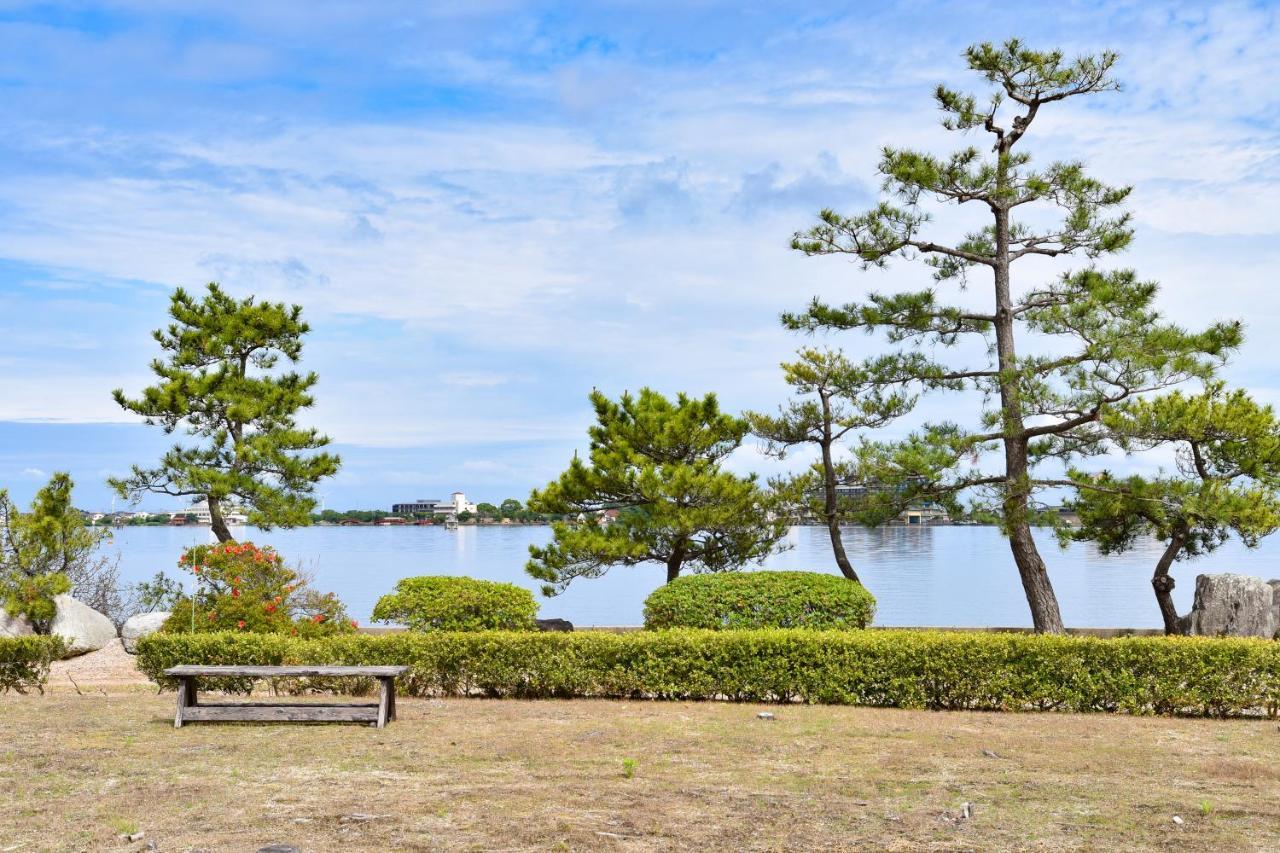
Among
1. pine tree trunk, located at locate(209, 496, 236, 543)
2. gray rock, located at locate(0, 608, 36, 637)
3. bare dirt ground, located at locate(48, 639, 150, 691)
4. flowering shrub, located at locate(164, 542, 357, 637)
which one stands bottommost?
bare dirt ground, located at locate(48, 639, 150, 691)

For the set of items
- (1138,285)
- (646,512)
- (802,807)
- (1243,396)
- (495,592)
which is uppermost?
(1138,285)

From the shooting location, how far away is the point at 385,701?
8719 millimetres

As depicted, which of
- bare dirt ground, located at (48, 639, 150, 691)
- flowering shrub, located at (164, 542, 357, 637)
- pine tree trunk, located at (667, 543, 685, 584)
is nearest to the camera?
bare dirt ground, located at (48, 639, 150, 691)

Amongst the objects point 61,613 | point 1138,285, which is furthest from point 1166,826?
point 61,613

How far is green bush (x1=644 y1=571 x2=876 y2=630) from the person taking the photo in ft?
36.4

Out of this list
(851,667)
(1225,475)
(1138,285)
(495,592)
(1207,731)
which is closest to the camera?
(1207,731)

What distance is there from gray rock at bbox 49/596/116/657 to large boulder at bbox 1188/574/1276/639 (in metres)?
15.0

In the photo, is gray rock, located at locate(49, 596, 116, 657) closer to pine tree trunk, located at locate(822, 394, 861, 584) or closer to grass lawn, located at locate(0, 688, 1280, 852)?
grass lawn, located at locate(0, 688, 1280, 852)

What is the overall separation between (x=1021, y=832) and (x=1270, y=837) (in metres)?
1.29

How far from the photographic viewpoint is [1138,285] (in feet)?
42.9

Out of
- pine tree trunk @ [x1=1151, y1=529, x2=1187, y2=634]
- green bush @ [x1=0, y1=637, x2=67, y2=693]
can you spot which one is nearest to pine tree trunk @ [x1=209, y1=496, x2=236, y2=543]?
green bush @ [x1=0, y1=637, x2=67, y2=693]

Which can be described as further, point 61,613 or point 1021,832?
point 61,613

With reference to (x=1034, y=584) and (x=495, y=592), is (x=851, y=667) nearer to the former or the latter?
(x=495, y=592)

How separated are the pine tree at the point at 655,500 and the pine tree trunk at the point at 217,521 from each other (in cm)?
538
